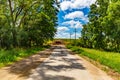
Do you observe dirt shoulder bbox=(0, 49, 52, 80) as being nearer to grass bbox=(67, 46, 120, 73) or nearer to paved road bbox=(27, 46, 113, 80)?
paved road bbox=(27, 46, 113, 80)

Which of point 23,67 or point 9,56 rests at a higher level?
point 9,56

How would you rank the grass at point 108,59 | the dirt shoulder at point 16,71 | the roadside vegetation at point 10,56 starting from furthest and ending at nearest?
the roadside vegetation at point 10,56 < the grass at point 108,59 < the dirt shoulder at point 16,71

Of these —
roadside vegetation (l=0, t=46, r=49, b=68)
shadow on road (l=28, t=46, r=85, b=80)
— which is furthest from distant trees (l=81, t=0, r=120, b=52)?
shadow on road (l=28, t=46, r=85, b=80)

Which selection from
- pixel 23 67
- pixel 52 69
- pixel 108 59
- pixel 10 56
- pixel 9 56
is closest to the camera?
pixel 52 69

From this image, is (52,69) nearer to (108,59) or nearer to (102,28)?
(108,59)

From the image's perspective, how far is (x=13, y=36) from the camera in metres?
39.1

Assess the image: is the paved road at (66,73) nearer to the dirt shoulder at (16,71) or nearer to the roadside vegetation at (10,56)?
the dirt shoulder at (16,71)

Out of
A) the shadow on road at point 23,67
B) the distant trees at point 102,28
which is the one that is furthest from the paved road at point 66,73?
the distant trees at point 102,28

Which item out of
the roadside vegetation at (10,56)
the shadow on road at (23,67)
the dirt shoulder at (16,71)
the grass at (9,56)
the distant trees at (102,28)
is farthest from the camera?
the distant trees at (102,28)

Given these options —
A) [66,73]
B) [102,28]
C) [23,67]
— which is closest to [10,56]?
[23,67]

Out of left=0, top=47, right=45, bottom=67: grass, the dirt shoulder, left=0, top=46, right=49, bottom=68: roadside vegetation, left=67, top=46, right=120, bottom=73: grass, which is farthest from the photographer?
left=0, top=47, right=45, bottom=67: grass

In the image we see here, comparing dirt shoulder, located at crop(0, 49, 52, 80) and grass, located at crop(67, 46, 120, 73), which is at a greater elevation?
dirt shoulder, located at crop(0, 49, 52, 80)

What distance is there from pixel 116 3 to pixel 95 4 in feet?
69.9

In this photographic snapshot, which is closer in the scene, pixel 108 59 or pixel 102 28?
pixel 108 59
